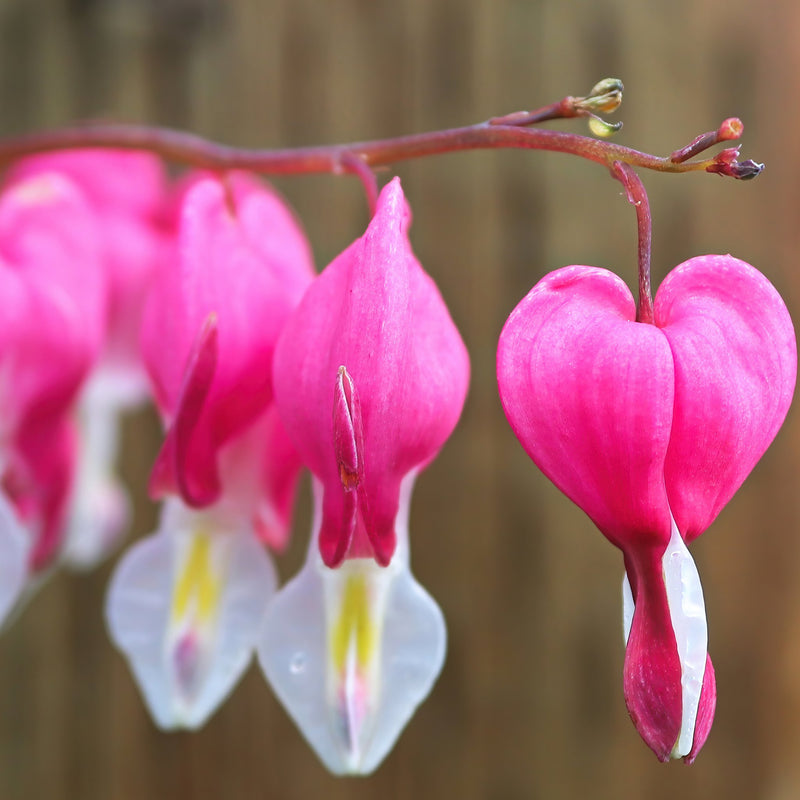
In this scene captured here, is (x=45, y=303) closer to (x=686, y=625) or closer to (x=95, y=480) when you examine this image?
(x=95, y=480)

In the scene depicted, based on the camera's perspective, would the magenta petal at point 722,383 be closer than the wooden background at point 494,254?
Yes

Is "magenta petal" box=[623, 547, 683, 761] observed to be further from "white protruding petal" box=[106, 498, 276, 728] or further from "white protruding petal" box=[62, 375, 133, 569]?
"white protruding petal" box=[62, 375, 133, 569]

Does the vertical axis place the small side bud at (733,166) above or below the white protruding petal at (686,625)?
above

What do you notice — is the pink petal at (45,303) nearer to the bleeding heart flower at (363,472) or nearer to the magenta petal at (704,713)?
the bleeding heart flower at (363,472)

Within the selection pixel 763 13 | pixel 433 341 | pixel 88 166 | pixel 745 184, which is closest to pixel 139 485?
pixel 88 166

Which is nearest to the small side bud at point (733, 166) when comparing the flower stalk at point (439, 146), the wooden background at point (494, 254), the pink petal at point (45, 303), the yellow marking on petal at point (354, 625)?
the flower stalk at point (439, 146)

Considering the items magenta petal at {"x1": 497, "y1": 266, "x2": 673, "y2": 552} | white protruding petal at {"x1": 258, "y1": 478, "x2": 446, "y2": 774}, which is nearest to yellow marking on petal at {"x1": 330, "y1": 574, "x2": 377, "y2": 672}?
white protruding petal at {"x1": 258, "y1": 478, "x2": 446, "y2": 774}
